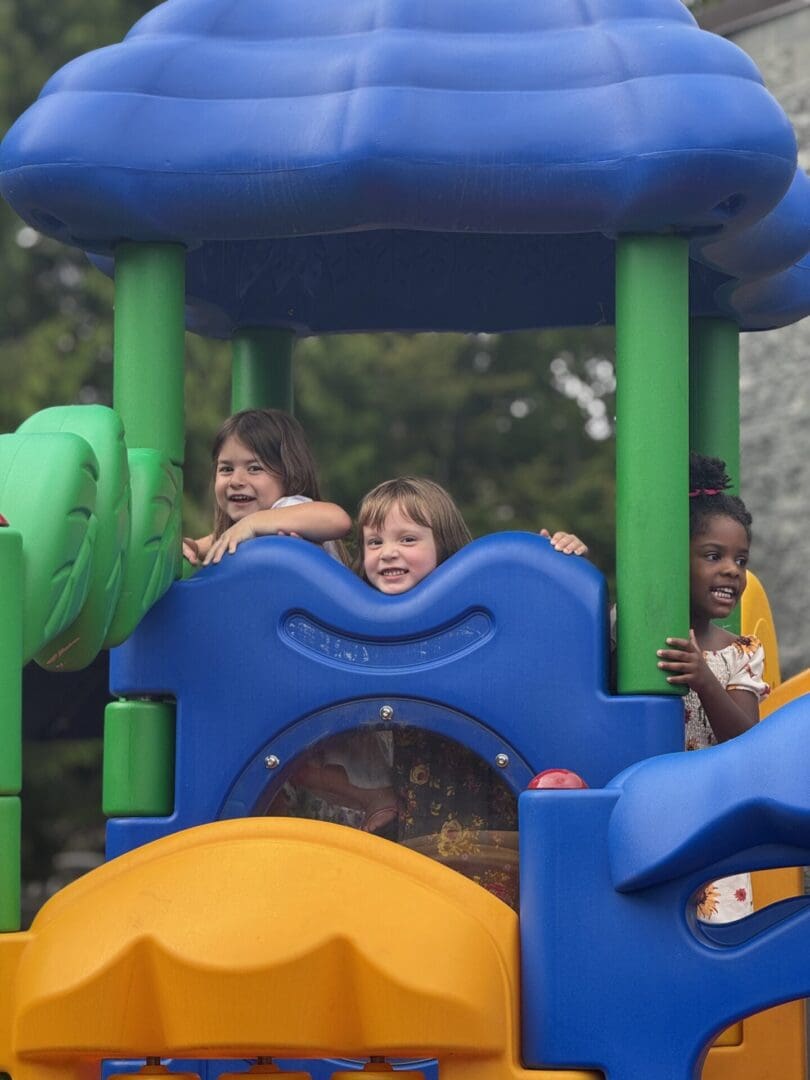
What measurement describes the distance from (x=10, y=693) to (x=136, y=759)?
2.65ft

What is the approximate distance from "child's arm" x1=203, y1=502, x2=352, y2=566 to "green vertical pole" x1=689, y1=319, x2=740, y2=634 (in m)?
1.14

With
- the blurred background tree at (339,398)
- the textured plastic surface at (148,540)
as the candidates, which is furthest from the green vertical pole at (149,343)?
the blurred background tree at (339,398)

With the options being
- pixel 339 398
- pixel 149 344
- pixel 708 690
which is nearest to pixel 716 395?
pixel 708 690

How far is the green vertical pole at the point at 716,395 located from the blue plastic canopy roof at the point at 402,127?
3.33ft

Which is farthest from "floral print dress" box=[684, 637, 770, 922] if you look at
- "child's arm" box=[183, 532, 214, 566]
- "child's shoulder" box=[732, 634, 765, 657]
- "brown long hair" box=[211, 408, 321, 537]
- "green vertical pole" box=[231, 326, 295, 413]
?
"green vertical pole" box=[231, 326, 295, 413]

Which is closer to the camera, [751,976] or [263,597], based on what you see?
[751,976]

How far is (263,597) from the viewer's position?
3443mm

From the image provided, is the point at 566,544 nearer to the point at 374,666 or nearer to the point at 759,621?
the point at 374,666

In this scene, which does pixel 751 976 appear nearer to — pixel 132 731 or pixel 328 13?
pixel 132 731

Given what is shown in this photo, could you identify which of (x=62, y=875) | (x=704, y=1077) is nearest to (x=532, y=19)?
(x=704, y=1077)

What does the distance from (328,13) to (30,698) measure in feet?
6.52

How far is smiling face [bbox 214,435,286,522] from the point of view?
13.0 feet

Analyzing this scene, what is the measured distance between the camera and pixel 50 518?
2881 millimetres

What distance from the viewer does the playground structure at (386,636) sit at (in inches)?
105
